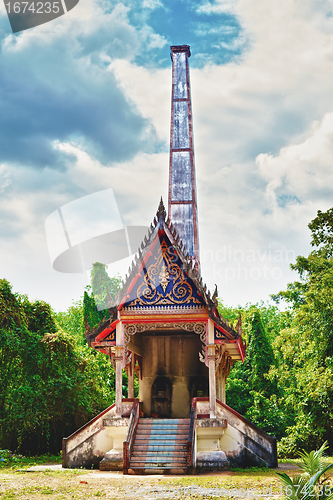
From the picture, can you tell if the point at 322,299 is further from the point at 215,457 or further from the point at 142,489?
the point at 142,489

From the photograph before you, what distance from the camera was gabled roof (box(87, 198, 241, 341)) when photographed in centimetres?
1219

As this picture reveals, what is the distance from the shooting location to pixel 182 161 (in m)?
19.1

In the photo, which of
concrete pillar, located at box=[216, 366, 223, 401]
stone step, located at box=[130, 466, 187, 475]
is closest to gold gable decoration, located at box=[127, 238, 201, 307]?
stone step, located at box=[130, 466, 187, 475]

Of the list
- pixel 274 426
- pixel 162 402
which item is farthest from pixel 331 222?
pixel 274 426

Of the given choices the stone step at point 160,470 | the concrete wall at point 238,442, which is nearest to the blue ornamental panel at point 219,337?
the concrete wall at point 238,442

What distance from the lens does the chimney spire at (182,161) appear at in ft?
58.0

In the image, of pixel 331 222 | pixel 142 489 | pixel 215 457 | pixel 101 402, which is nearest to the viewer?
pixel 142 489

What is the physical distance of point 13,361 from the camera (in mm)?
18125

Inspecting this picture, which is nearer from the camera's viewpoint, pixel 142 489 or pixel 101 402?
pixel 142 489

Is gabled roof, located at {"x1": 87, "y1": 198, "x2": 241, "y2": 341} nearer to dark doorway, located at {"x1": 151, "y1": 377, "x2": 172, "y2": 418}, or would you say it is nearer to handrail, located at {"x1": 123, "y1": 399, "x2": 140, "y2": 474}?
handrail, located at {"x1": 123, "y1": 399, "x2": 140, "y2": 474}

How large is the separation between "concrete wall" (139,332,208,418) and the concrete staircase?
3054mm

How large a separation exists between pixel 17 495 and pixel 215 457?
210 inches

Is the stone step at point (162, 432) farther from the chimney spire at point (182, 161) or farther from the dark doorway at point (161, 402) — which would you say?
the chimney spire at point (182, 161)

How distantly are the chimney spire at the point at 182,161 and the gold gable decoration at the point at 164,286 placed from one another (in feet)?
13.1
